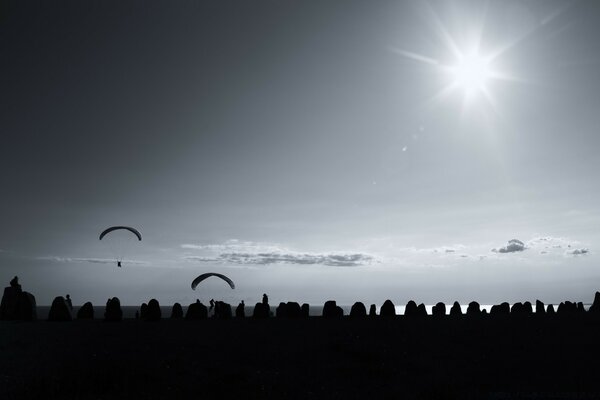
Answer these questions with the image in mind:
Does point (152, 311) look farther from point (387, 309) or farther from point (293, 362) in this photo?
point (387, 309)

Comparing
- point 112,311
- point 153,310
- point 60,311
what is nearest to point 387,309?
point 153,310

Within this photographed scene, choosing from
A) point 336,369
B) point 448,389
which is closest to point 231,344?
point 336,369

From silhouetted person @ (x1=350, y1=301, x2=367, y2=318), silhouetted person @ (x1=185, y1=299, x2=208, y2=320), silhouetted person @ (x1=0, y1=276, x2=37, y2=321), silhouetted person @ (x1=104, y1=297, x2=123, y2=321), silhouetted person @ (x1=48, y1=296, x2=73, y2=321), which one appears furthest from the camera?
silhouetted person @ (x1=350, y1=301, x2=367, y2=318)

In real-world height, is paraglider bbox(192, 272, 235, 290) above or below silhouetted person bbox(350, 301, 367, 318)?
above

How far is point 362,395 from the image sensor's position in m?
16.0

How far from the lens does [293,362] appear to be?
19.9m

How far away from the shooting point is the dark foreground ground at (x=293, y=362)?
15977 millimetres

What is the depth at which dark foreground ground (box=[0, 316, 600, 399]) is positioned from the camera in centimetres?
1598

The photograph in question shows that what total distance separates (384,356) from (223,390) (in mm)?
8152

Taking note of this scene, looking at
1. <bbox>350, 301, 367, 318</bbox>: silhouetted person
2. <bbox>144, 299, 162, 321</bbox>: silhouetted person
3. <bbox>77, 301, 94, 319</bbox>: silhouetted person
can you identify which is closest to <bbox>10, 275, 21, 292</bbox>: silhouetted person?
<bbox>77, 301, 94, 319</bbox>: silhouetted person

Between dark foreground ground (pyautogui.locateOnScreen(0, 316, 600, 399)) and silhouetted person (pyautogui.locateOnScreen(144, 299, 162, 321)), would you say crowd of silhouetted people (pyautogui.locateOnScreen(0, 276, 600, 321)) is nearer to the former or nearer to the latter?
silhouetted person (pyautogui.locateOnScreen(144, 299, 162, 321))

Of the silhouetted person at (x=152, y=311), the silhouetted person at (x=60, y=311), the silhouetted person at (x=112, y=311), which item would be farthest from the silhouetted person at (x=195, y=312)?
the silhouetted person at (x=60, y=311)

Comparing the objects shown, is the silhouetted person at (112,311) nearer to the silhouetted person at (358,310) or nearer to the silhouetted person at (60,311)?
the silhouetted person at (60,311)

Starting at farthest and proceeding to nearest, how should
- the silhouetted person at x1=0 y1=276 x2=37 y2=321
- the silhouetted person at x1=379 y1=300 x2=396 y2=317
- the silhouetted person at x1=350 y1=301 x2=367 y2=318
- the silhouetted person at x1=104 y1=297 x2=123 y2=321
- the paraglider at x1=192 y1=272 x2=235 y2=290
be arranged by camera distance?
1. the paraglider at x1=192 y1=272 x2=235 y2=290
2. the silhouetted person at x1=379 y1=300 x2=396 y2=317
3. the silhouetted person at x1=350 y1=301 x2=367 y2=318
4. the silhouetted person at x1=0 y1=276 x2=37 y2=321
5. the silhouetted person at x1=104 y1=297 x2=123 y2=321
